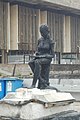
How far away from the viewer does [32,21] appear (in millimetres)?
39156

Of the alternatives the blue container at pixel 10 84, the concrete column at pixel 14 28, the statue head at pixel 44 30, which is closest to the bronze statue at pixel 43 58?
the statue head at pixel 44 30

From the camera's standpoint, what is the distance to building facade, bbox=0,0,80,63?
3619 centimetres

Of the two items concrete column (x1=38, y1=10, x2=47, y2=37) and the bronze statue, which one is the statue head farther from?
concrete column (x1=38, y1=10, x2=47, y2=37)

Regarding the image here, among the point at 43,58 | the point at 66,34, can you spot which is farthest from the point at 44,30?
the point at 66,34

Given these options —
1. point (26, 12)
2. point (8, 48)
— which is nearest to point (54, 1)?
point (26, 12)

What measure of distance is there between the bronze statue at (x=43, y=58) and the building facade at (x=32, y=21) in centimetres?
2609

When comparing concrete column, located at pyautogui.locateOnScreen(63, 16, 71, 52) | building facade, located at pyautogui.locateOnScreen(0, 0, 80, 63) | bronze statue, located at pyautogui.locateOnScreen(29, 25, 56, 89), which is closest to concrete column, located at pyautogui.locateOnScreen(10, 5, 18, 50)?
building facade, located at pyautogui.locateOnScreen(0, 0, 80, 63)

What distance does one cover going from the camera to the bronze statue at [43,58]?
9.07m

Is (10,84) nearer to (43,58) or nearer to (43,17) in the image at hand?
(43,58)

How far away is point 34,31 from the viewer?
3953 cm

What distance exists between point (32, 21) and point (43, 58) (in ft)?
99.4

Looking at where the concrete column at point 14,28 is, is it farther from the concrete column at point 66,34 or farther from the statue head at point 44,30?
the statue head at point 44,30

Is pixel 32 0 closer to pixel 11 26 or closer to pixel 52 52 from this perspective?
pixel 11 26

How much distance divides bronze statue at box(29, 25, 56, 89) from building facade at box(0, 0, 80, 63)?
26.1m
